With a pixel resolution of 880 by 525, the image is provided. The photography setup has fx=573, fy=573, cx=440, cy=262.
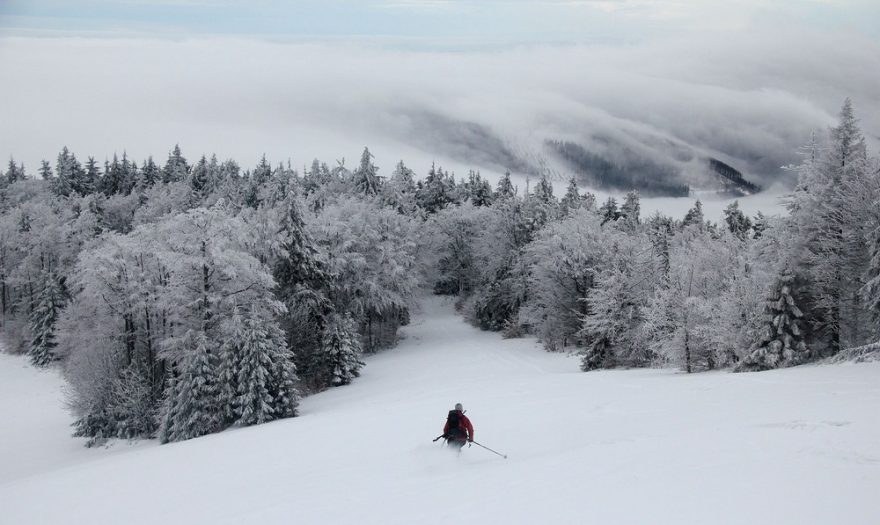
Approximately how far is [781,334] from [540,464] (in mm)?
16400

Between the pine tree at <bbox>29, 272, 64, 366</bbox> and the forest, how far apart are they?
0.17 meters

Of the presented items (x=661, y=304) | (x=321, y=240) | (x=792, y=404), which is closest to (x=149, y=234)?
(x=321, y=240)

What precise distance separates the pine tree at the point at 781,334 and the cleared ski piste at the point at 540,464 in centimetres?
322

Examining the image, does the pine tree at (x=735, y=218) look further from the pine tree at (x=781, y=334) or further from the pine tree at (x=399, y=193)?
the pine tree at (x=781, y=334)

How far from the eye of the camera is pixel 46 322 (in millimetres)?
51625

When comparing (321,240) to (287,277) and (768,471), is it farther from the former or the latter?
(768,471)

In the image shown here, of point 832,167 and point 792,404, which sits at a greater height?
point 832,167

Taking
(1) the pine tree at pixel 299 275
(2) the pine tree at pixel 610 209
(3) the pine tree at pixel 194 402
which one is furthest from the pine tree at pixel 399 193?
(3) the pine tree at pixel 194 402

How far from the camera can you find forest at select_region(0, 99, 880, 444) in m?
24.3

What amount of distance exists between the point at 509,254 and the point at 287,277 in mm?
23594

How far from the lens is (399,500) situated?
1166cm

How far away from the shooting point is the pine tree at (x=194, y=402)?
87.7ft

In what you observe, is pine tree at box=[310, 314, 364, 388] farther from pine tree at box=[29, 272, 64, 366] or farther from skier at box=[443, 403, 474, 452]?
pine tree at box=[29, 272, 64, 366]

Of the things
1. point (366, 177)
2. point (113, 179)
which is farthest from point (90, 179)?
point (366, 177)
